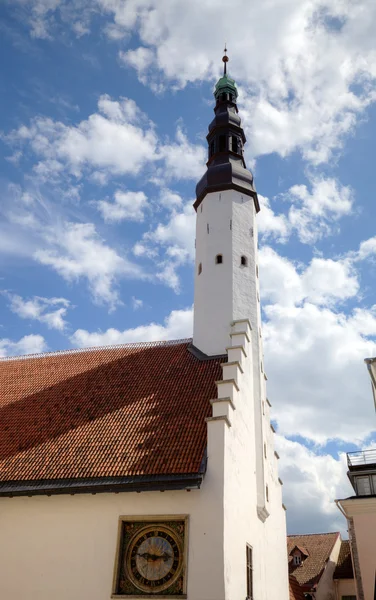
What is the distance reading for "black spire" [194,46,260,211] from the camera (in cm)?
2239

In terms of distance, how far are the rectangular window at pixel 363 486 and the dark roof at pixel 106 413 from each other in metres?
7.96

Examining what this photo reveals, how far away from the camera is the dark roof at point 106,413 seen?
536 inches

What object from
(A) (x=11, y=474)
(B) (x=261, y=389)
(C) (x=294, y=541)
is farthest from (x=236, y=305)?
(C) (x=294, y=541)

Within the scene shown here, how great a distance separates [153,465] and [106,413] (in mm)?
3280

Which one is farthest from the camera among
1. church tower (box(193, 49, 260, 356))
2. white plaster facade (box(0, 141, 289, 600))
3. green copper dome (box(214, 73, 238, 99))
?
green copper dome (box(214, 73, 238, 99))

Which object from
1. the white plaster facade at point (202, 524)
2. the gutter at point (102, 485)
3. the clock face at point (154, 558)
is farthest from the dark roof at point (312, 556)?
the gutter at point (102, 485)

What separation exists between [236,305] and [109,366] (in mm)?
5115

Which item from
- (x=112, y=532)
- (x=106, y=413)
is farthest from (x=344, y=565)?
(x=112, y=532)

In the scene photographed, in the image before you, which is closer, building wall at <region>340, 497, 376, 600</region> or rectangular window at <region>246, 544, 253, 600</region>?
rectangular window at <region>246, 544, 253, 600</region>

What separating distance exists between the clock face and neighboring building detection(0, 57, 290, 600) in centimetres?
2

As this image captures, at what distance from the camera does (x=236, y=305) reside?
1952cm

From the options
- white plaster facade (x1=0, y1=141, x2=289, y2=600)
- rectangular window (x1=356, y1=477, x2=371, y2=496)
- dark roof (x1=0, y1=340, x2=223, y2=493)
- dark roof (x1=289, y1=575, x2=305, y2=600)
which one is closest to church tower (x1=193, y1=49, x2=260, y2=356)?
dark roof (x1=0, y1=340, x2=223, y2=493)

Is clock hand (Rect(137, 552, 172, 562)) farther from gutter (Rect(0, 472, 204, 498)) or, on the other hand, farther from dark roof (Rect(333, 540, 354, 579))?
dark roof (Rect(333, 540, 354, 579))

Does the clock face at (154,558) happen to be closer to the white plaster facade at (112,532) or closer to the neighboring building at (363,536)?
the white plaster facade at (112,532)
